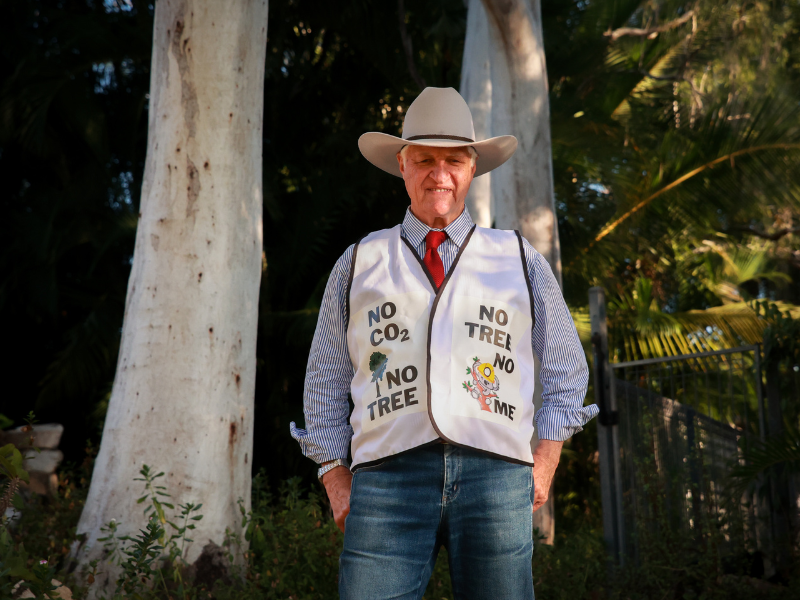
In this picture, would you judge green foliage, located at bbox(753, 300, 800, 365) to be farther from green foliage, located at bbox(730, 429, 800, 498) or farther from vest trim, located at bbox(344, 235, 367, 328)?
vest trim, located at bbox(344, 235, 367, 328)

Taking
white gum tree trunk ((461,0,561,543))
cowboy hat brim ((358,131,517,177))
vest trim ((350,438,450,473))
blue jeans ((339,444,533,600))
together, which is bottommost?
blue jeans ((339,444,533,600))

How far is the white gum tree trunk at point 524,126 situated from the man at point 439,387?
3209 mm

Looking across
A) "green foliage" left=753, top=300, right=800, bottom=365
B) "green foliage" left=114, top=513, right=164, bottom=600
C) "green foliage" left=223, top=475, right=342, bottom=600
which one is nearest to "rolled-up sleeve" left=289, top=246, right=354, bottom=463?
"green foliage" left=114, top=513, right=164, bottom=600

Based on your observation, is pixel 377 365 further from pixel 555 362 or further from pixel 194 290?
pixel 194 290

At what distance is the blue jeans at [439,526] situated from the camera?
1940 mm

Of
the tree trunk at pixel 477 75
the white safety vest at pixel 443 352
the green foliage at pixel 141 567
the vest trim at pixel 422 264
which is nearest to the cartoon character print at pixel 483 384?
the white safety vest at pixel 443 352

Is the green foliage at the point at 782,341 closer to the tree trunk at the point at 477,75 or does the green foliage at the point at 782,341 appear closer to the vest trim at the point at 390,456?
the tree trunk at the point at 477,75

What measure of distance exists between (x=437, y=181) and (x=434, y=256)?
0.21 meters

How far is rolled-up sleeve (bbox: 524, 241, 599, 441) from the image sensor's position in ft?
6.93

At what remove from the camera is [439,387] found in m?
1.99

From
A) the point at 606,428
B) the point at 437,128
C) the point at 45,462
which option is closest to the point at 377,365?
the point at 437,128

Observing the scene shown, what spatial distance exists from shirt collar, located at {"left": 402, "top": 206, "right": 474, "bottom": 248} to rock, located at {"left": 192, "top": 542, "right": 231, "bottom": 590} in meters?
2.44

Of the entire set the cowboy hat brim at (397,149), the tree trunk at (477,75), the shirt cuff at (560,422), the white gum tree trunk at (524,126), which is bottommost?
the shirt cuff at (560,422)

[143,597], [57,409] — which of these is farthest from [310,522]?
[57,409]
